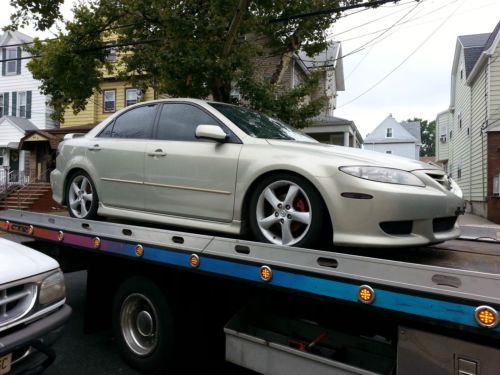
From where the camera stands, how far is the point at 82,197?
4730 mm

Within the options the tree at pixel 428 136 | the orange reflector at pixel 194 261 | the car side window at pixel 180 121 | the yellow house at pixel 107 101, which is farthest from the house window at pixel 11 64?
the tree at pixel 428 136

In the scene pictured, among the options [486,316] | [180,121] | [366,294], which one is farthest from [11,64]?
[486,316]

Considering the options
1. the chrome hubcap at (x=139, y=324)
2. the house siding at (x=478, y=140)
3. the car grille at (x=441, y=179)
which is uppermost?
the house siding at (x=478, y=140)

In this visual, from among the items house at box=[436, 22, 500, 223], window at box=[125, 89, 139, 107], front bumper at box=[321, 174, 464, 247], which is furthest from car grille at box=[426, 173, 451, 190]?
window at box=[125, 89, 139, 107]

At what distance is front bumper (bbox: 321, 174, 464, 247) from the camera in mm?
2730

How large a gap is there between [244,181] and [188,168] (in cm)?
63

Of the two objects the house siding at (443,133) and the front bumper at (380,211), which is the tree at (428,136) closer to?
the house siding at (443,133)

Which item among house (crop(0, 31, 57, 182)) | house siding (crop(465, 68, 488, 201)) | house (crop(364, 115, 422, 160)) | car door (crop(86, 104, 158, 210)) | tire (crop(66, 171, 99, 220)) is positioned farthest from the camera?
house (crop(364, 115, 422, 160))

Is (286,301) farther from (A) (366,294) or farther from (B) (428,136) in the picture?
(B) (428,136)

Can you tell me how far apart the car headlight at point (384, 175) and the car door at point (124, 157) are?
2.12 m

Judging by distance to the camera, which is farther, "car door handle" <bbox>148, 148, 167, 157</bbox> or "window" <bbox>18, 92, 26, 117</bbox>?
"window" <bbox>18, 92, 26, 117</bbox>

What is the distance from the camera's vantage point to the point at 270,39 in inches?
431

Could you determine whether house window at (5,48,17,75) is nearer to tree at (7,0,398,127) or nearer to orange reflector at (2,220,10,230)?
tree at (7,0,398,127)

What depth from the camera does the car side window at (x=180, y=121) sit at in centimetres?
395
